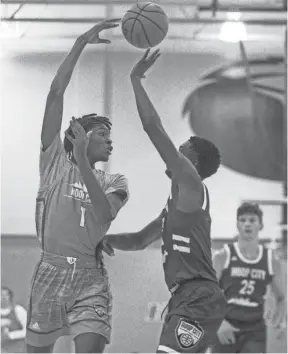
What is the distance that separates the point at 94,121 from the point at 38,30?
19.2 feet

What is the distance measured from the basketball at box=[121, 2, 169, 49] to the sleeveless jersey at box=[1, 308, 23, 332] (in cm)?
515

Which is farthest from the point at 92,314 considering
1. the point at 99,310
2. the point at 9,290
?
the point at 9,290

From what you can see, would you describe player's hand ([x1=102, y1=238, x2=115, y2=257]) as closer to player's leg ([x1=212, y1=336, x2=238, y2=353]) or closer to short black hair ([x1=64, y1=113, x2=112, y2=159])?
short black hair ([x1=64, y1=113, x2=112, y2=159])

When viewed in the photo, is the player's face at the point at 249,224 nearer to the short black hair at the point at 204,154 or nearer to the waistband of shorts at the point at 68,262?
the short black hair at the point at 204,154

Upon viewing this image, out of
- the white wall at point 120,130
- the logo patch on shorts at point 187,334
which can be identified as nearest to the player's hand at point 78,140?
the logo patch on shorts at point 187,334

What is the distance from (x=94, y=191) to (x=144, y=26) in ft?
3.44

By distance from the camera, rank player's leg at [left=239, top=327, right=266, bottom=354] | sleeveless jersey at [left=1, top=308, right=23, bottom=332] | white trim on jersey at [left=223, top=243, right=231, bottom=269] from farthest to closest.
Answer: sleeveless jersey at [left=1, top=308, right=23, bottom=332] → white trim on jersey at [left=223, top=243, right=231, bottom=269] → player's leg at [left=239, top=327, right=266, bottom=354]

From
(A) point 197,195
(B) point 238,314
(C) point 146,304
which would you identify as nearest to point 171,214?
(A) point 197,195

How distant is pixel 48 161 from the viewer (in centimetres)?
385

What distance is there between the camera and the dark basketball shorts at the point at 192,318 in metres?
3.57

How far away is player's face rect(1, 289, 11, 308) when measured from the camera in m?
8.50

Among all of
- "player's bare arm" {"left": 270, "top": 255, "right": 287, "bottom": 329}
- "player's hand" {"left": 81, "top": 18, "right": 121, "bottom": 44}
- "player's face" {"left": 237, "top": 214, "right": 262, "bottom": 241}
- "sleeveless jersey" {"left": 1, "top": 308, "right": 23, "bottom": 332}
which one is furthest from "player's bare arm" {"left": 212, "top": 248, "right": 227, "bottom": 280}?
"sleeveless jersey" {"left": 1, "top": 308, "right": 23, "bottom": 332}

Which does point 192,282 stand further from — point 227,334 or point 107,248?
point 227,334

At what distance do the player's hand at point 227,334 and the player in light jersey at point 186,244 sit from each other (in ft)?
6.79
